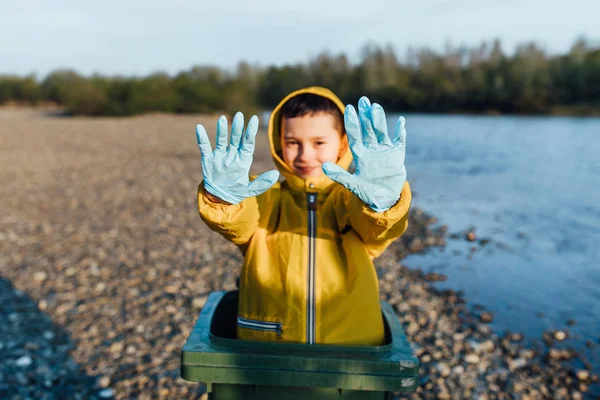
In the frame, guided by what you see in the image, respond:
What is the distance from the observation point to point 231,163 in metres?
1.77

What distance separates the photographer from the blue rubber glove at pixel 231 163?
1.76m

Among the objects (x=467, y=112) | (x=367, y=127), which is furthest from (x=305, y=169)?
(x=467, y=112)

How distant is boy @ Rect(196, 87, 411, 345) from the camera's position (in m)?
1.71

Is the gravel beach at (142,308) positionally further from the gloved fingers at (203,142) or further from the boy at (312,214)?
the gloved fingers at (203,142)

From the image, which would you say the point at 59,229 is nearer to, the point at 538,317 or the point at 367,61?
the point at 538,317

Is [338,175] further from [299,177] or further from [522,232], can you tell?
[522,232]

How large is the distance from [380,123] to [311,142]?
0.58m

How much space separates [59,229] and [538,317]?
6.23 meters

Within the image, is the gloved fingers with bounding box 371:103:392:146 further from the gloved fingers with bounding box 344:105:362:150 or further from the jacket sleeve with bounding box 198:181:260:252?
the jacket sleeve with bounding box 198:181:260:252

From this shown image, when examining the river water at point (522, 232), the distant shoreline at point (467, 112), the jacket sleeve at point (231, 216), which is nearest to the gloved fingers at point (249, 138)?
the jacket sleeve at point (231, 216)

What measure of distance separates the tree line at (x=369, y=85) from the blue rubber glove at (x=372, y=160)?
2419 cm

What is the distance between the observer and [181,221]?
24.7 ft

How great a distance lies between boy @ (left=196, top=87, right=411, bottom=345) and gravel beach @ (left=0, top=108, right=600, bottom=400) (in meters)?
1.75

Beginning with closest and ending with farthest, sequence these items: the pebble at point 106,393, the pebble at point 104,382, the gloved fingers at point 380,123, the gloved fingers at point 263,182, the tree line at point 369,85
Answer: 1. the gloved fingers at point 380,123
2. the gloved fingers at point 263,182
3. the pebble at point 106,393
4. the pebble at point 104,382
5. the tree line at point 369,85
